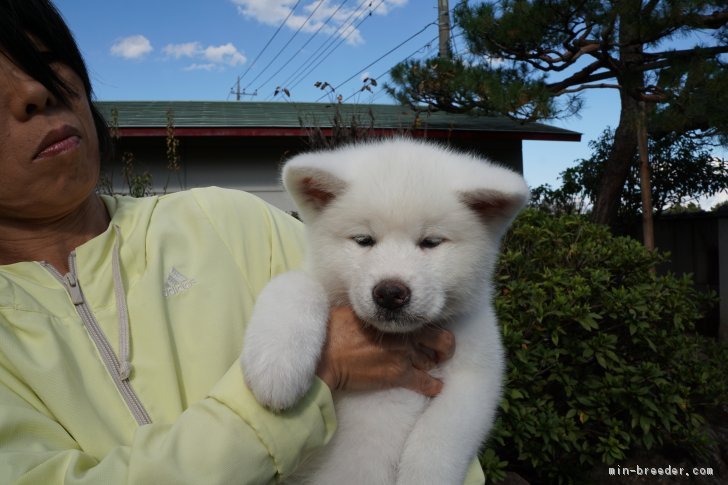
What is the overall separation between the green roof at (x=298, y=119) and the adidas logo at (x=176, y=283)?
21.5ft

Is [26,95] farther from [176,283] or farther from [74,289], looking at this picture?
[176,283]

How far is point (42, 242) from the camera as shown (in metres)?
1.93

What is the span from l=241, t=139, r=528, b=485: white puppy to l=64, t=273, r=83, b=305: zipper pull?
536 millimetres

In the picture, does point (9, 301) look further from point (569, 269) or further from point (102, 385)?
point (569, 269)

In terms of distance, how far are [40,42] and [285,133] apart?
7.42 m

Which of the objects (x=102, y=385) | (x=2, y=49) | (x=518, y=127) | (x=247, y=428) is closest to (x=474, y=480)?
(x=247, y=428)

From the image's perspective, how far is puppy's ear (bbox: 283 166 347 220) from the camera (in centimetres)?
186

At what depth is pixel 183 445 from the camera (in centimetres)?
133

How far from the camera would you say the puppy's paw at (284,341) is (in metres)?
1.41

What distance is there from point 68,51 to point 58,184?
0.51 metres

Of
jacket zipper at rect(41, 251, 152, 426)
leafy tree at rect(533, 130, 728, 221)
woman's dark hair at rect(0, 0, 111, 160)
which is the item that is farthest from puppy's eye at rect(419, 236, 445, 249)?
leafy tree at rect(533, 130, 728, 221)

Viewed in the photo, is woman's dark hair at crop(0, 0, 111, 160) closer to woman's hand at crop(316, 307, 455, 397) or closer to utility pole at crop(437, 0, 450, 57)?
woman's hand at crop(316, 307, 455, 397)

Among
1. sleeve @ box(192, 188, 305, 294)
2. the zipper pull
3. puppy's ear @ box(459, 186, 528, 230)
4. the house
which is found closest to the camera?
the zipper pull

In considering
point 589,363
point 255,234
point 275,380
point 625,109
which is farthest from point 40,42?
point 625,109
